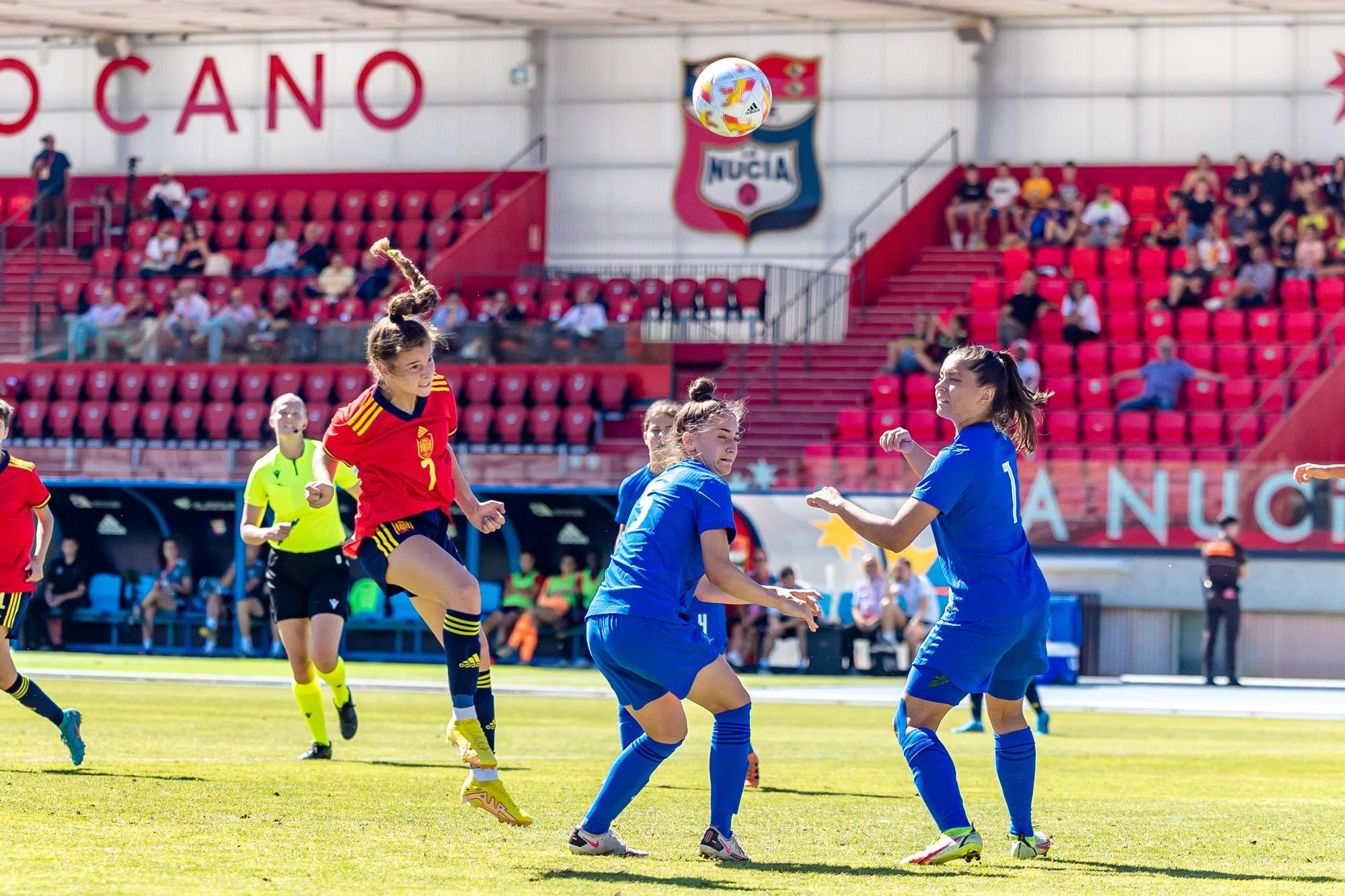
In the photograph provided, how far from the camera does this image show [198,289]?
32.3 metres

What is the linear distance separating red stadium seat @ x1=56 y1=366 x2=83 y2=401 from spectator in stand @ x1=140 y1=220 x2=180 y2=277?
18.7 ft

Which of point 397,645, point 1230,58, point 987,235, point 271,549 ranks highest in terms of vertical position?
point 1230,58

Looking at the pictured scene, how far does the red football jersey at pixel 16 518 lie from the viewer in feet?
33.2

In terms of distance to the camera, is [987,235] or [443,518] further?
[987,235]

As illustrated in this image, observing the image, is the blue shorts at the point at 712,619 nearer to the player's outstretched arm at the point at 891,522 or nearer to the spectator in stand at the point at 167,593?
the player's outstretched arm at the point at 891,522

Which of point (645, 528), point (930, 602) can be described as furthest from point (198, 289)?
point (645, 528)

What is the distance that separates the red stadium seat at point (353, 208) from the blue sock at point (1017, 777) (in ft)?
91.6

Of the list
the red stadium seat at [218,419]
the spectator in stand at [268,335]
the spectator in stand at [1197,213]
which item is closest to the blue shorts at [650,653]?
the red stadium seat at [218,419]

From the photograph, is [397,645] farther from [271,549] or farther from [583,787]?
[583,787]

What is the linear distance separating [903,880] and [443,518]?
9.28ft

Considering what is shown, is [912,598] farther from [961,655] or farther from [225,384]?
[961,655]

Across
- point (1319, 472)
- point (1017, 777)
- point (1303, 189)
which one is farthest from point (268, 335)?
point (1017, 777)

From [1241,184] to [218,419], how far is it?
15041 millimetres

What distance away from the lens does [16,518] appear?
33.2 feet
